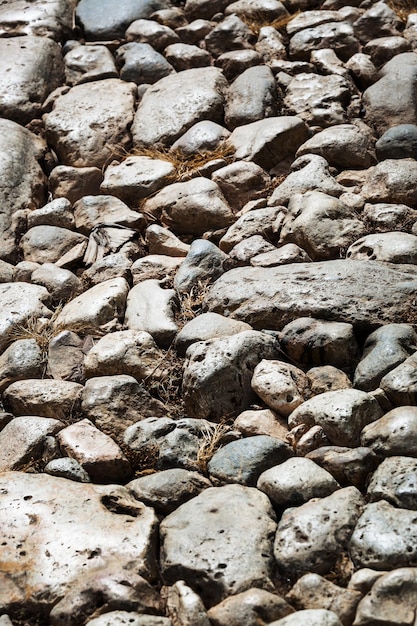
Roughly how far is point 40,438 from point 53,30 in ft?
14.0

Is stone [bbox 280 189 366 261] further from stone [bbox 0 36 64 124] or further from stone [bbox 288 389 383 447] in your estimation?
stone [bbox 0 36 64 124]

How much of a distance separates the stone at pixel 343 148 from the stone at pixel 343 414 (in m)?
2.20

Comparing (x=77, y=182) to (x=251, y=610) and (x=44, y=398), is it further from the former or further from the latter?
(x=251, y=610)

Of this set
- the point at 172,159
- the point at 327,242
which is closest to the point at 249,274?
the point at 327,242

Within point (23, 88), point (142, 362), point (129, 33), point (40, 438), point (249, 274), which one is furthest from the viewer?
point (129, 33)

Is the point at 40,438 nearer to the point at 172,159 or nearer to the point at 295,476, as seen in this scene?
the point at 295,476

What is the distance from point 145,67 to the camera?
294 inches

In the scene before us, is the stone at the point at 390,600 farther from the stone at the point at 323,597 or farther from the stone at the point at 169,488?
the stone at the point at 169,488

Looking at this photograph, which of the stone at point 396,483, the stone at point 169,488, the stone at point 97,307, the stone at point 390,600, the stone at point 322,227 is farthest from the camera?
the stone at point 322,227

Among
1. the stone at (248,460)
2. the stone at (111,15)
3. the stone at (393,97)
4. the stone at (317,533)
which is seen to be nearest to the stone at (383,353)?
the stone at (248,460)

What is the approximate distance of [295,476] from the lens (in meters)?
4.24

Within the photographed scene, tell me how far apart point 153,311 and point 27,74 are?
279 centimetres

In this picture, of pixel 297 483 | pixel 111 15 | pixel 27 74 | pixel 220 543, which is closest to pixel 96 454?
pixel 220 543

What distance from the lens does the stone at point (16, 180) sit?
6.35 meters
